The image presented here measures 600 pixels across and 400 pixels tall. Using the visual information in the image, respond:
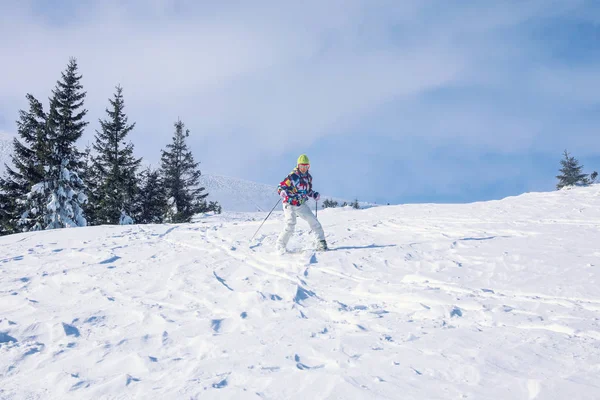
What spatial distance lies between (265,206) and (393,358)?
8822 centimetres

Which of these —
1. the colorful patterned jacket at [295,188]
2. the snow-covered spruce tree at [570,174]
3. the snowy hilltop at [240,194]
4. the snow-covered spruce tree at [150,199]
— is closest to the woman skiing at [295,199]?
the colorful patterned jacket at [295,188]

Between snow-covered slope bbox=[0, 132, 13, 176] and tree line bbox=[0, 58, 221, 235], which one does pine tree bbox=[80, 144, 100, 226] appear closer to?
tree line bbox=[0, 58, 221, 235]

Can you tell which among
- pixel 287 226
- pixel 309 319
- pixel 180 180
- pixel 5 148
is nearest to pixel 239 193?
pixel 5 148

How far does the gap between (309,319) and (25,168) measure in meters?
30.5

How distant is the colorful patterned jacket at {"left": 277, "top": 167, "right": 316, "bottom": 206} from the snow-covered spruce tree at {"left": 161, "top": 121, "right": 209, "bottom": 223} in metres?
27.8

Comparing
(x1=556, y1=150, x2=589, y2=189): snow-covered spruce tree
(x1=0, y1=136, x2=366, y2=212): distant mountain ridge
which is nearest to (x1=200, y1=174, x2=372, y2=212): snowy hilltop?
(x1=0, y1=136, x2=366, y2=212): distant mountain ridge

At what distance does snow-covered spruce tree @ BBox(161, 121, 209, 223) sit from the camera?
122 ft

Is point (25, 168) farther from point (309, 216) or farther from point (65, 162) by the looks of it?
point (309, 216)

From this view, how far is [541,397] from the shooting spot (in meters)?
3.33

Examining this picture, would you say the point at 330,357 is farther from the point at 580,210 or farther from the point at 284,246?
the point at 580,210

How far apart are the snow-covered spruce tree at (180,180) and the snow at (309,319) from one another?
26.1 metres

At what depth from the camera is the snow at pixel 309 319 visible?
3707mm

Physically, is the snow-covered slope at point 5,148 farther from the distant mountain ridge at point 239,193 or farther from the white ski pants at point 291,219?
the white ski pants at point 291,219

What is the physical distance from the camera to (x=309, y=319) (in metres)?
5.55
